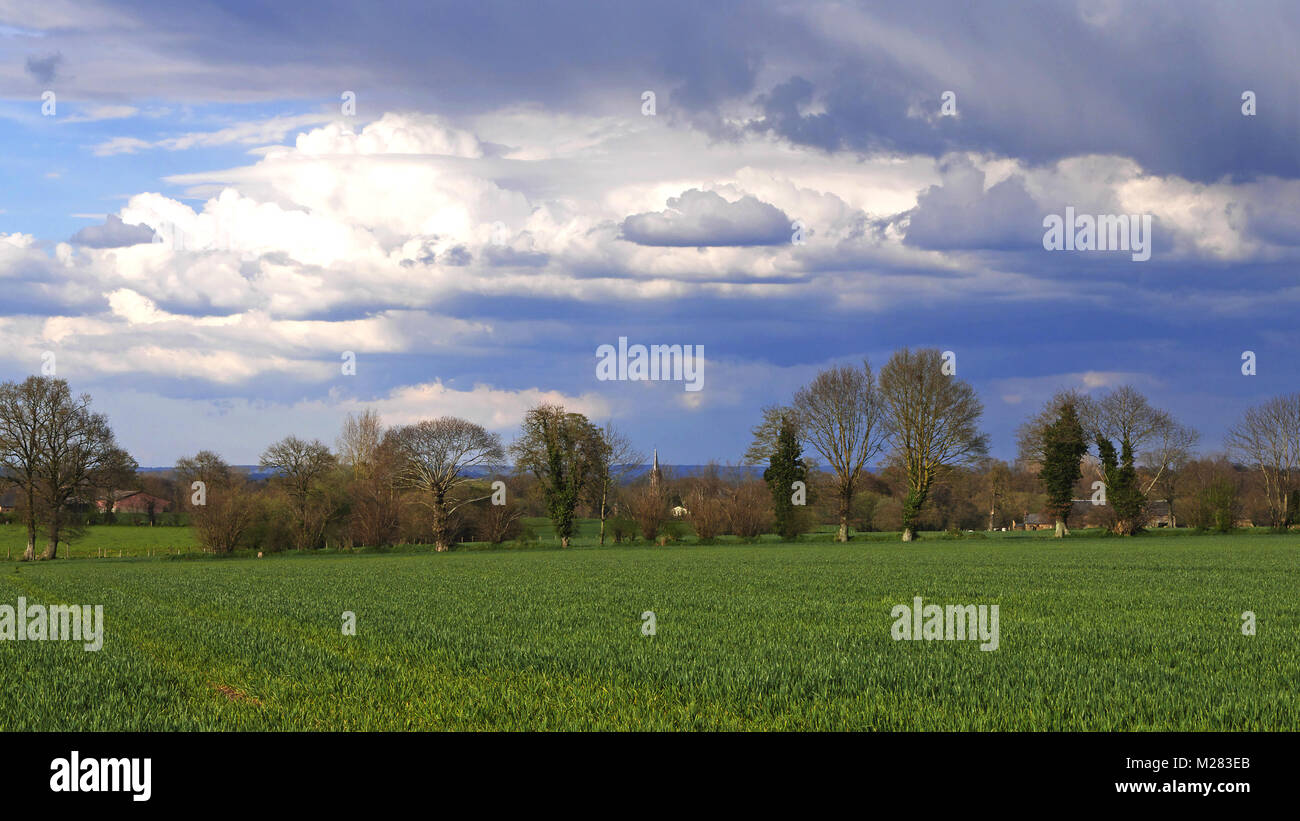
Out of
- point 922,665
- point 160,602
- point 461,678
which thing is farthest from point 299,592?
point 922,665

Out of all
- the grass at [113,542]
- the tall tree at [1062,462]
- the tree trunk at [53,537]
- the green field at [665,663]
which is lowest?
the grass at [113,542]

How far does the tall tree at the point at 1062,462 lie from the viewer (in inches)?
3319

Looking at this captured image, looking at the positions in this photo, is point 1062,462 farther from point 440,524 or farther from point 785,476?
point 440,524

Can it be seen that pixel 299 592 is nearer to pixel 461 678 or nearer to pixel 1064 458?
pixel 461 678

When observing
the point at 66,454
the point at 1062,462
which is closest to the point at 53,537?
the point at 66,454

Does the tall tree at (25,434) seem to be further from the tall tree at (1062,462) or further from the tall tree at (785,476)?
the tall tree at (1062,462)

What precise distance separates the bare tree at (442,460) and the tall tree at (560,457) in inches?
143

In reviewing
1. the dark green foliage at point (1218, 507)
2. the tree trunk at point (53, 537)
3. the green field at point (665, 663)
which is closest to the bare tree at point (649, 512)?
the tree trunk at point (53, 537)

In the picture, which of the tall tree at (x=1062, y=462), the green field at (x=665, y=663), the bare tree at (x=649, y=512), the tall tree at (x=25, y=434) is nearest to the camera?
the green field at (x=665, y=663)

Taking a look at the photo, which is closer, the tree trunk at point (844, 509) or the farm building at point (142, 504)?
the tree trunk at point (844, 509)

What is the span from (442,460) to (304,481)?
13.7m

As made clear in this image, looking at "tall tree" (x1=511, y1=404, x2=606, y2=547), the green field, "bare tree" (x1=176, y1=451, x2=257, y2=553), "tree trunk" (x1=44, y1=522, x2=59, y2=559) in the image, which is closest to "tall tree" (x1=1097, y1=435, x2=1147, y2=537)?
"tall tree" (x1=511, y1=404, x2=606, y2=547)

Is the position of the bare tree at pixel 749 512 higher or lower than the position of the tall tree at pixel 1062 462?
lower

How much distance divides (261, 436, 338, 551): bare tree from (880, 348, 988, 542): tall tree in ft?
153
